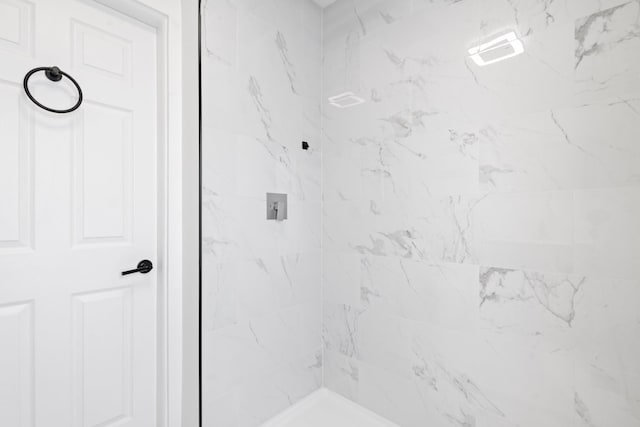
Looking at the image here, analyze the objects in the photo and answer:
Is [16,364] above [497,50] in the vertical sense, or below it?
below

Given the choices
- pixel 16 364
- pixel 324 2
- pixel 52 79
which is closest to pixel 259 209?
pixel 52 79

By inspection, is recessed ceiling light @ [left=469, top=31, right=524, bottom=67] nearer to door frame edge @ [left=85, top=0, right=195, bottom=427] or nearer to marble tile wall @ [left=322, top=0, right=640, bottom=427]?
marble tile wall @ [left=322, top=0, right=640, bottom=427]

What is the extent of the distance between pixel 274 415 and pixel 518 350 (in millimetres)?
1268

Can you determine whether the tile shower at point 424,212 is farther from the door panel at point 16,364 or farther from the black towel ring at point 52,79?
the door panel at point 16,364

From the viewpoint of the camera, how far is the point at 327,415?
1.82 meters

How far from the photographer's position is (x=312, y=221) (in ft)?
6.47

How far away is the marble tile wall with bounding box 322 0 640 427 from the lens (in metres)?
1.15

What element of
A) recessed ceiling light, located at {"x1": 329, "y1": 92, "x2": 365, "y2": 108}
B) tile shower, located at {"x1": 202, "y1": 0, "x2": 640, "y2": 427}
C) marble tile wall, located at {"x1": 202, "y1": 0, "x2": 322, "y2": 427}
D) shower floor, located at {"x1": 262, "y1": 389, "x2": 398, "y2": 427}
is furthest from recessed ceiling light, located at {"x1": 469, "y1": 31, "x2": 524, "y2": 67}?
shower floor, located at {"x1": 262, "y1": 389, "x2": 398, "y2": 427}

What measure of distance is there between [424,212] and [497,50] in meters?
→ 0.77

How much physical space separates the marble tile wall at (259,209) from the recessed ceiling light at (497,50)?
0.93 metres

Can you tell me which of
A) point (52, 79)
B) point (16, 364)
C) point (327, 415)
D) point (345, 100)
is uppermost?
point (345, 100)

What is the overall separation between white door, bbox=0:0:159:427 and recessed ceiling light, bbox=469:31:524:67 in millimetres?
1443

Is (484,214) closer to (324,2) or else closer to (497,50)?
(497,50)

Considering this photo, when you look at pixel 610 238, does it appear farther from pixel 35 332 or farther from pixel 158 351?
pixel 35 332
